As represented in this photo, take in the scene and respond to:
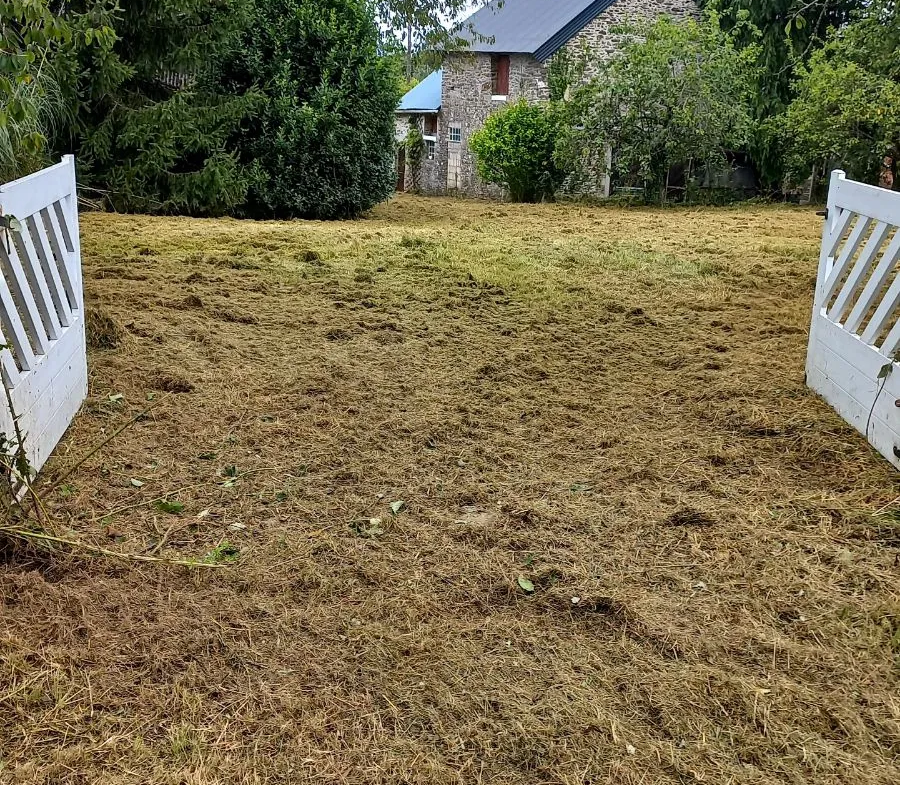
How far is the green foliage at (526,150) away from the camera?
19641 mm

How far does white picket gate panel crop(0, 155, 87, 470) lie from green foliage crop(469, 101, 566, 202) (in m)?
16.6

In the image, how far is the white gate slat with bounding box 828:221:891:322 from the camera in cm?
363

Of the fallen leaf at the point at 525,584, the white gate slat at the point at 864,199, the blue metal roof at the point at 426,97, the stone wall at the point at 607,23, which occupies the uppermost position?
the stone wall at the point at 607,23

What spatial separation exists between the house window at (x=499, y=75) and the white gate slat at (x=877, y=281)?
2047cm

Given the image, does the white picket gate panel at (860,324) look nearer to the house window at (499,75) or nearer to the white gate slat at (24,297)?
the white gate slat at (24,297)

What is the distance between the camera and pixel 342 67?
12484mm

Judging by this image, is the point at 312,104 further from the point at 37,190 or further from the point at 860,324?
the point at 860,324

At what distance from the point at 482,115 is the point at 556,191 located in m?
5.31

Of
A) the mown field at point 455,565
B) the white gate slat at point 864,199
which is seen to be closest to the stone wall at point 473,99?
the mown field at point 455,565

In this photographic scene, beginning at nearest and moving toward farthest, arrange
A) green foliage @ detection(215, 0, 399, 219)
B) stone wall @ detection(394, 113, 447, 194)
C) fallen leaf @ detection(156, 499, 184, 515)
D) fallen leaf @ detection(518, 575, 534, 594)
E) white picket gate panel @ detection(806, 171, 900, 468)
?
fallen leaf @ detection(518, 575, 534, 594), fallen leaf @ detection(156, 499, 184, 515), white picket gate panel @ detection(806, 171, 900, 468), green foliage @ detection(215, 0, 399, 219), stone wall @ detection(394, 113, 447, 194)

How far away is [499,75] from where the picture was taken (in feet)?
75.4

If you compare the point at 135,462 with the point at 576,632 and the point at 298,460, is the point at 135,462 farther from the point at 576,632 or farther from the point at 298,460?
the point at 576,632

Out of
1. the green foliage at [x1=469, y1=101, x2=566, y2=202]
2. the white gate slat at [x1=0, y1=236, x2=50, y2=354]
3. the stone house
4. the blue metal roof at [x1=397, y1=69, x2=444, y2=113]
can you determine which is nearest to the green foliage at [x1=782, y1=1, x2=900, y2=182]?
the stone house

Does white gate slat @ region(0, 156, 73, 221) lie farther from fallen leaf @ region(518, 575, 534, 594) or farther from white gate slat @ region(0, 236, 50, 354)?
fallen leaf @ region(518, 575, 534, 594)
